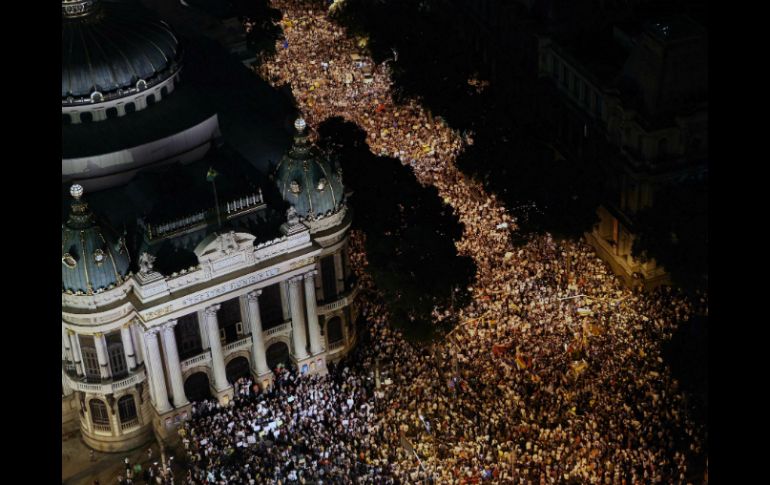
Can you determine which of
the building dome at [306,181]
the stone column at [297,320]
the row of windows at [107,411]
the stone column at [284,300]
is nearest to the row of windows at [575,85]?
the building dome at [306,181]

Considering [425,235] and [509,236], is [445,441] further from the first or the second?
[509,236]

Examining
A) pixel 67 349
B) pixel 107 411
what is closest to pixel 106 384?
pixel 107 411

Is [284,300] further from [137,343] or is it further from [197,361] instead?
[137,343]

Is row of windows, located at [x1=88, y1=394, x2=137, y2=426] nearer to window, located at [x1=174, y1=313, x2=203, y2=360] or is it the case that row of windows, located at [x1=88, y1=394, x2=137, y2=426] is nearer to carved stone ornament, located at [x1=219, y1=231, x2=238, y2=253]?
window, located at [x1=174, y1=313, x2=203, y2=360]

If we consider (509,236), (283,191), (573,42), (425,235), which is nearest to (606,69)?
(573,42)

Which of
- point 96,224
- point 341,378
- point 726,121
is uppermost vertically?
point 726,121

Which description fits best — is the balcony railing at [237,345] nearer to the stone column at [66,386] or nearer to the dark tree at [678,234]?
the stone column at [66,386]

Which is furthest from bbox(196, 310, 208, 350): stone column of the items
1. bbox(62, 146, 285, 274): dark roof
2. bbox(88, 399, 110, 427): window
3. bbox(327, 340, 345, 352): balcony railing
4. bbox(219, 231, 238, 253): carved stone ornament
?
bbox(327, 340, 345, 352): balcony railing
